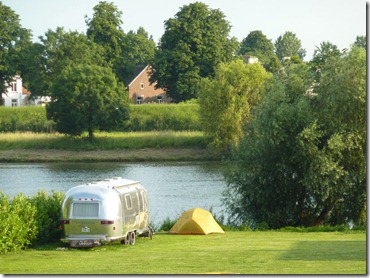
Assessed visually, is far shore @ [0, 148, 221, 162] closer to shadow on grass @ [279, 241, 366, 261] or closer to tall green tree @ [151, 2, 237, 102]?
tall green tree @ [151, 2, 237, 102]

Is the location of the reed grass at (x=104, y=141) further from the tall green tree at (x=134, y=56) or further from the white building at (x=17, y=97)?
the white building at (x=17, y=97)

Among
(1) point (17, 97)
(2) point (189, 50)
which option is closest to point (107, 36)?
(2) point (189, 50)

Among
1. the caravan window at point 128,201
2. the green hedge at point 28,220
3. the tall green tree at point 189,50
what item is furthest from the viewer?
the tall green tree at point 189,50

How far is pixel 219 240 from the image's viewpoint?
22000 mm

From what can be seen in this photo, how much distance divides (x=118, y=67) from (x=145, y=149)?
12.4 meters

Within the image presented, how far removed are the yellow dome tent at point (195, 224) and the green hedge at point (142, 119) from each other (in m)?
40.9

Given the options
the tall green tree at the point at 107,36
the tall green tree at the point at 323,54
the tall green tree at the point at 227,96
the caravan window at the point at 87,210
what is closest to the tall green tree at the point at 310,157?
the tall green tree at the point at 323,54

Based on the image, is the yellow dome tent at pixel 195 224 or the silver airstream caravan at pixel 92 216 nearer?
the silver airstream caravan at pixel 92 216

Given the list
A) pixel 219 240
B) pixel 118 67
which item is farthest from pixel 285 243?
pixel 118 67

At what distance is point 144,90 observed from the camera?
8031 centimetres

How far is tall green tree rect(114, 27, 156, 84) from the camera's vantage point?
6664 centimetres

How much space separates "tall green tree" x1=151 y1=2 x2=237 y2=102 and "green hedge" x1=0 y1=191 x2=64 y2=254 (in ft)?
64.5

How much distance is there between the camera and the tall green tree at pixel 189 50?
160 ft

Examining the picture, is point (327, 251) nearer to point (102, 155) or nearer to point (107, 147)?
point (102, 155)
